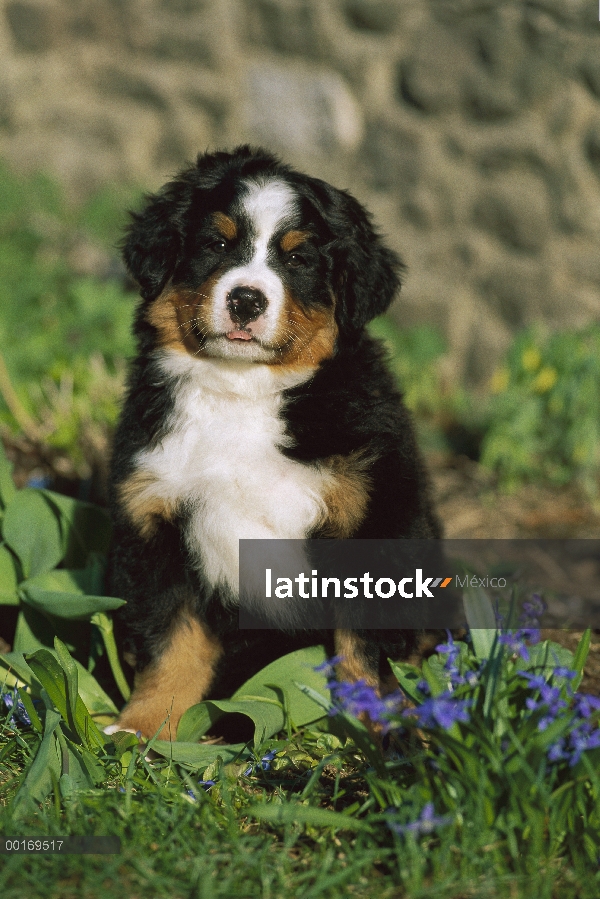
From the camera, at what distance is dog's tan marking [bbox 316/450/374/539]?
2461 mm

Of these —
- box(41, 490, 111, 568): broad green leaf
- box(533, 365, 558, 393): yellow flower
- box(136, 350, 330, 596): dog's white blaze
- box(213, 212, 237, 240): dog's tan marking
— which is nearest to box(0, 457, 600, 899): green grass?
box(136, 350, 330, 596): dog's white blaze

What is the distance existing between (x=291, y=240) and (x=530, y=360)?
8.53 feet

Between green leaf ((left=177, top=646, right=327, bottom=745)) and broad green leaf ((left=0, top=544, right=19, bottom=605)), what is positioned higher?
broad green leaf ((left=0, top=544, right=19, bottom=605))

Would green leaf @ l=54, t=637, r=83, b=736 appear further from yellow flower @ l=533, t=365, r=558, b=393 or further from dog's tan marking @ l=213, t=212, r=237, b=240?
yellow flower @ l=533, t=365, r=558, b=393

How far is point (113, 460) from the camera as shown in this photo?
269 cm

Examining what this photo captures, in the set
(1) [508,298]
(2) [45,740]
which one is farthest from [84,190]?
(2) [45,740]

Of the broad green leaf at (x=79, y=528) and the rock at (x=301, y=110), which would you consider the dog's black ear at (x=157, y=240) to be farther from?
the rock at (x=301, y=110)

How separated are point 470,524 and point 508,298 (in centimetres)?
219

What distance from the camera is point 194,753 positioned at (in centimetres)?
240

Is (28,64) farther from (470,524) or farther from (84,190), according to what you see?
(470,524)

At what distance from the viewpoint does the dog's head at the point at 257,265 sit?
254 cm

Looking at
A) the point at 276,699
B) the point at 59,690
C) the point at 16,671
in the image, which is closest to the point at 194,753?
the point at 276,699

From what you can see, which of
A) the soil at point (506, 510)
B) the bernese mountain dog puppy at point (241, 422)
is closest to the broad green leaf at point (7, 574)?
the bernese mountain dog puppy at point (241, 422)

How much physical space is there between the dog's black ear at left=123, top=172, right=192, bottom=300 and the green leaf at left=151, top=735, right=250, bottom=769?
128 centimetres
